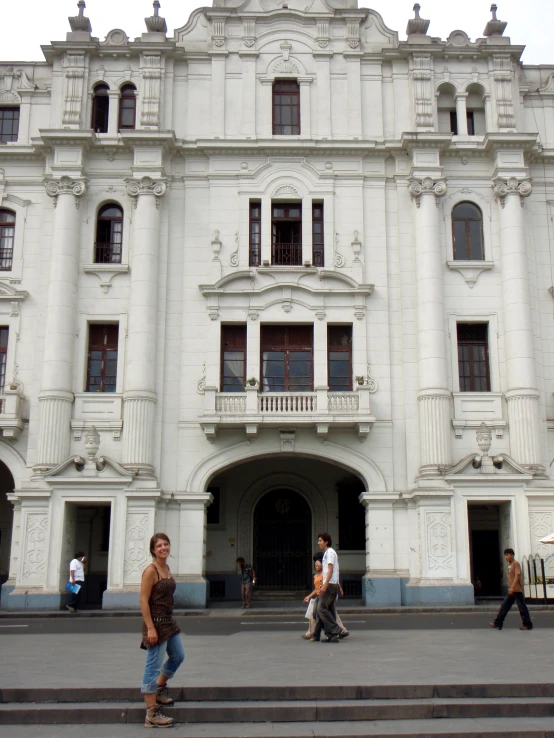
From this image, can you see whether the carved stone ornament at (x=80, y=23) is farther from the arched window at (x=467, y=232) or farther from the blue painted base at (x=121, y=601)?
the blue painted base at (x=121, y=601)

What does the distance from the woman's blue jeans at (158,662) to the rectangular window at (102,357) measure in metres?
20.9

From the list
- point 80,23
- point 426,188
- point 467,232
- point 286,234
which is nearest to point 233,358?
point 286,234

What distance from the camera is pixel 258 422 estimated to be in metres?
28.5

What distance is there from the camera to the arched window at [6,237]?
31.3 meters

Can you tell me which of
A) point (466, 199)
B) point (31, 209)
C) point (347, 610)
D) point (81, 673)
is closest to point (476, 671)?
point (81, 673)

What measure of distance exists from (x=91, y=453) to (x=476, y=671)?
18888 mm

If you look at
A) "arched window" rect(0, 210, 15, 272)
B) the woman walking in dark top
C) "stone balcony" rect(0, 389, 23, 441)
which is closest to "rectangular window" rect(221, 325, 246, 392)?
"stone balcony" rect(0, 389, 23, 441)

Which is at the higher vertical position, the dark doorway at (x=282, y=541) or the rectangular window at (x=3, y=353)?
the rectangular window at (x=3, y=353)

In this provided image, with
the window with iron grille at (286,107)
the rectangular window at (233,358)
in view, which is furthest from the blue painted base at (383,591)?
the window with iron grille at (286,107)

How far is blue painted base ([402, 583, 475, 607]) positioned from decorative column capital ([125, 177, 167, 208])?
53.5ft

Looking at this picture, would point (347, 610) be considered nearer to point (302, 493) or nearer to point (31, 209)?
point (302, 493)

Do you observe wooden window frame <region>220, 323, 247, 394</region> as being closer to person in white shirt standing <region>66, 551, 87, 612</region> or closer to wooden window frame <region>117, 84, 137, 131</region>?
person in white shirt standing <region>66, 551, 87, 612</region>

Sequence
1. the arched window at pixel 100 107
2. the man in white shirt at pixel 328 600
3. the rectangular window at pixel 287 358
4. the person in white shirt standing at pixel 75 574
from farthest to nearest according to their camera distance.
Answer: the arched window at pixel 100 107 < the rectangular window at pixel 287 358 < the person in white shirt standing at pixel 75 574 < the man in white shirt at pixel 328 600

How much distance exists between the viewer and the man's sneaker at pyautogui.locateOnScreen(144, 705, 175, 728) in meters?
9.42
